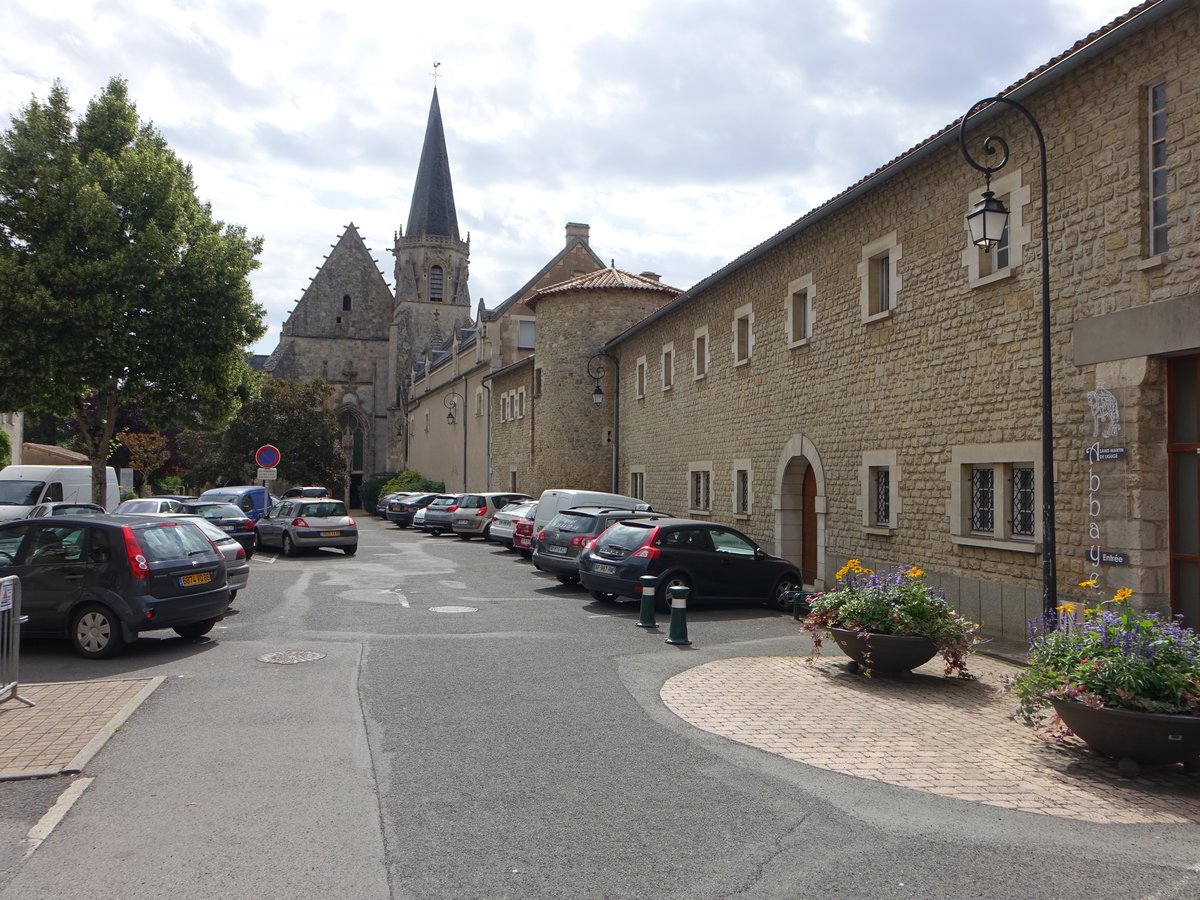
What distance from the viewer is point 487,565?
848 inches

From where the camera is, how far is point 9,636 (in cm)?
754

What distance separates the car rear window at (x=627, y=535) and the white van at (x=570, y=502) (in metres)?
6.71

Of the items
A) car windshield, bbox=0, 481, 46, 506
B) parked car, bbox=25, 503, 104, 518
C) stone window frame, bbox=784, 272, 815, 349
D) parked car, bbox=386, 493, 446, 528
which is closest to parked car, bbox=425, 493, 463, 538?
parked car, bbox=386, 493, 446, 528

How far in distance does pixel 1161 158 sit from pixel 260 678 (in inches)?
392

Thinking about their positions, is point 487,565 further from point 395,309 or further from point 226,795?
point 395,309

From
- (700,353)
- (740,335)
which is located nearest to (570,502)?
(700,353)

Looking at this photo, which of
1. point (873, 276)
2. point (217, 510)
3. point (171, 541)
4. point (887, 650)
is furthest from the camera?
point (217, 510)

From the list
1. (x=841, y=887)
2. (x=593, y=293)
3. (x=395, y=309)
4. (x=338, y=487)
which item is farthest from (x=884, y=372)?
(x=395, y=309)

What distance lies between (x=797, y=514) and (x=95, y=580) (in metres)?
12.3

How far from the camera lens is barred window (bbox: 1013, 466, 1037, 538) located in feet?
37.8

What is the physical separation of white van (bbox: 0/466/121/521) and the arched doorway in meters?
14.3

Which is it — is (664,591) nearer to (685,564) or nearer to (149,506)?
(685,564)

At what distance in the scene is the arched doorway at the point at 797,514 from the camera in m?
18.1

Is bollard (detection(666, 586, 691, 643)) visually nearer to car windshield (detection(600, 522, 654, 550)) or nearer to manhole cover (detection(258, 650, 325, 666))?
car windshield (detection(600, 522, 654, 550))
